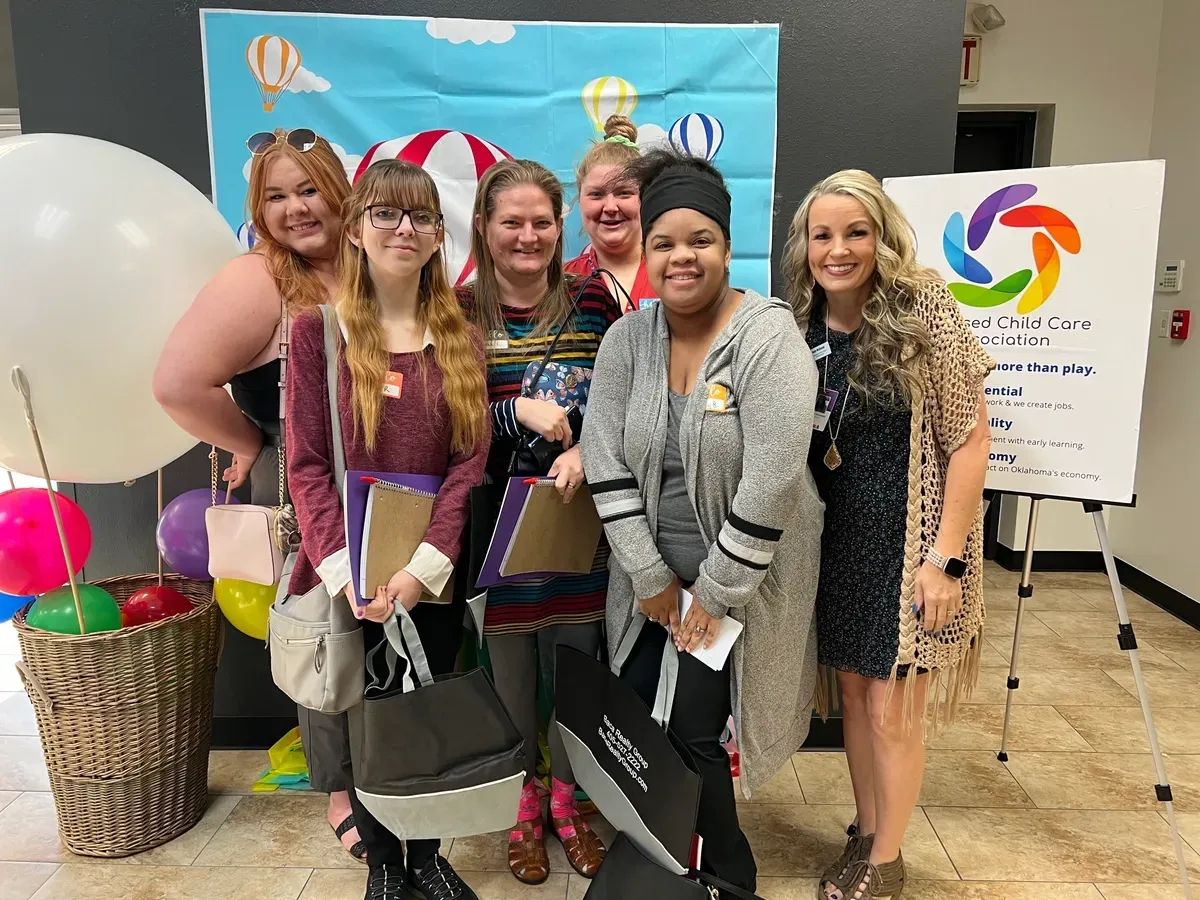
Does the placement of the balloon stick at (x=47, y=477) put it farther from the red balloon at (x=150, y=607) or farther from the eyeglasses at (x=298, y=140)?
the eyeglasses at (x=298, y=140)

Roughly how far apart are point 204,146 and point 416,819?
2.07m

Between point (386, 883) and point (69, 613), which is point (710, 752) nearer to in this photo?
point (386, 883)

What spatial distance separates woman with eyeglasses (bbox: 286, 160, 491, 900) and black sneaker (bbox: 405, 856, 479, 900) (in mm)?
443

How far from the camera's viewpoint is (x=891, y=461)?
5.41ft

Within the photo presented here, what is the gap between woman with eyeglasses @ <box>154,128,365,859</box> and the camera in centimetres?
166

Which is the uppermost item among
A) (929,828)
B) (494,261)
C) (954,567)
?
(494,261)

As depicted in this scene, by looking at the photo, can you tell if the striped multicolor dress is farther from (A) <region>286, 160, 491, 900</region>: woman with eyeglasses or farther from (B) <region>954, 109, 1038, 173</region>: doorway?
(B) <region>954, 109, 1038, 173</region>: doorway

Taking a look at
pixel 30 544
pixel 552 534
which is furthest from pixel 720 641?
pixel 30 544

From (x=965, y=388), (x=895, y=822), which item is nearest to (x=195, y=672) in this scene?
(x=895, y=822)

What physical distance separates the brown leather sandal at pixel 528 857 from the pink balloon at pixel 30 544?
135cm

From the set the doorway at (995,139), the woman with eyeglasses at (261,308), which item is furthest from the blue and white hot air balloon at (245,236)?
the doorway at (995,139)

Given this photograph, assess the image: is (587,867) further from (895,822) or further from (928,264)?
(928,264)

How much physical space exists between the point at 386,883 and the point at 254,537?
2.77 feet

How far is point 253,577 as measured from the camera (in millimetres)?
1816
